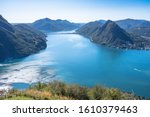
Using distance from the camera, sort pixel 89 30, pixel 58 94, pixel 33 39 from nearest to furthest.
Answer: pixel 58 94
pixel 33 39
pixel 89 30

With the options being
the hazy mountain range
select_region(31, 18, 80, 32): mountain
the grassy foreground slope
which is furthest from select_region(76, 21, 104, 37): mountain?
the grassy foreground slope

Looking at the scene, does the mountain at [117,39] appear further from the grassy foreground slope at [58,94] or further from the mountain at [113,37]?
the grassy foreground slope at [58,94]

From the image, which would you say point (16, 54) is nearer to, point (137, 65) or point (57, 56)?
point (57, 56)

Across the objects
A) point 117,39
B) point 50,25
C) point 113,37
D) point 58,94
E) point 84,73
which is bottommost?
point 84,73

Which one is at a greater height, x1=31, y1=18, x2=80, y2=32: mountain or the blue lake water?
x1=31, y1=18, x2=80, y2=32: mountain

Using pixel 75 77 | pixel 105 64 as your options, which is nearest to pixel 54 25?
pixel 105 64

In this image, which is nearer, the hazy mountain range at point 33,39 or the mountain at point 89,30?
the hazy mountain range at point 33,39

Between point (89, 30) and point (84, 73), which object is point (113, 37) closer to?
point (89, 30)

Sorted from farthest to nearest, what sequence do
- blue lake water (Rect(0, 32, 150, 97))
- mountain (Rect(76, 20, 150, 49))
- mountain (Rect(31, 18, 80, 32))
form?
mountain (Rect(31, 18, 80, 32))
mountain (Rect(76, 20, 150, 49))
blue lake water (Rect(0, 32, 150, 97))

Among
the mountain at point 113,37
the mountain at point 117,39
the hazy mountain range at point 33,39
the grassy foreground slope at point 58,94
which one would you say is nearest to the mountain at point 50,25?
the hazy mountain range at point 33,39

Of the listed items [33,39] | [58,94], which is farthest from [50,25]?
[58,94]

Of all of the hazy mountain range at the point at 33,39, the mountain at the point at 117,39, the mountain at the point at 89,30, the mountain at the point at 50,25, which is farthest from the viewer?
the mountain at the point at 50,25

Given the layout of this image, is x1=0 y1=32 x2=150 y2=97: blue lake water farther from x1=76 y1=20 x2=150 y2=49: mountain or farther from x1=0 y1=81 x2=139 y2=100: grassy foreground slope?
x1=76 y1=20 x2=150 y2=49: mountain
